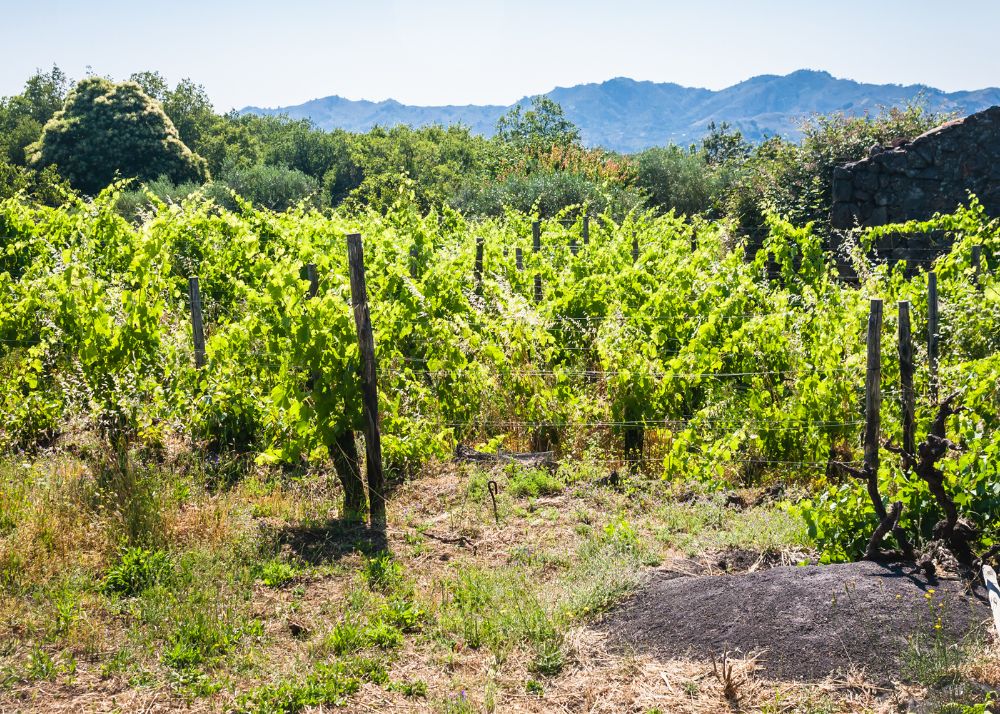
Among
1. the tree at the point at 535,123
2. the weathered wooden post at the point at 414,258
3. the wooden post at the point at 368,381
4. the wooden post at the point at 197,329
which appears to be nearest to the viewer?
the wooden post at the point at 368,381

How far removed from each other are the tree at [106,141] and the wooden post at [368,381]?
2514 centimetres

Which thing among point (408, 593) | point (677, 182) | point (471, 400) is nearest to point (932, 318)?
point (471, 400)

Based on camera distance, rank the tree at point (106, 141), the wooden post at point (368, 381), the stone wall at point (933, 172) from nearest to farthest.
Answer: the wooden post at point (368, 381) → the stone wall at point (933, 172) → the tree at point (106, 141)

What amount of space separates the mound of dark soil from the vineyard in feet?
1.12

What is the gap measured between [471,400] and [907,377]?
121 inches

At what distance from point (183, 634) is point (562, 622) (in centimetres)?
172

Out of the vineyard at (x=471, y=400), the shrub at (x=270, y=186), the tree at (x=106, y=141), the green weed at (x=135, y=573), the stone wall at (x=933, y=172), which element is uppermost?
the tree at (x=106, y=141)

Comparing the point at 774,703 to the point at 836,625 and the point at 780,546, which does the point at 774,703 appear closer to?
the point at 836,625

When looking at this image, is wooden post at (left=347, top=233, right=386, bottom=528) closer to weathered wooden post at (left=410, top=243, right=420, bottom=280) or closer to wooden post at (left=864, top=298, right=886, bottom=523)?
weathered wooden post at (left=410, top=243, right=420, bottom=280)

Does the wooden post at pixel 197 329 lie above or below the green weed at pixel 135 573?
above

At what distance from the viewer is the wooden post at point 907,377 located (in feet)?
14.6

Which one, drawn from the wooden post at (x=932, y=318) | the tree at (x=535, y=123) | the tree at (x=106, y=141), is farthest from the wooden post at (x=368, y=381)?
the tree at (x=535, y=123)

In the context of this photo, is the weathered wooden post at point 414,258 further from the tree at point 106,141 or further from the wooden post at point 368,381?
the tree at point 106,141

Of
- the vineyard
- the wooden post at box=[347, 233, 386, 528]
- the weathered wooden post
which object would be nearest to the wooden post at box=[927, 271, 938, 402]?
the vineyard
